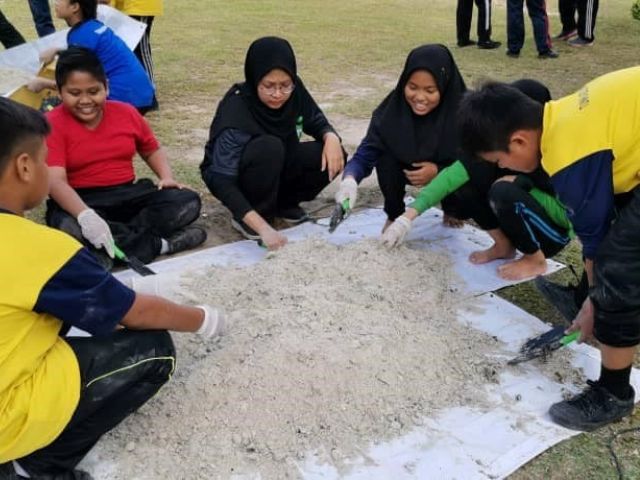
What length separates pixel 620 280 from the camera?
1.92 metres

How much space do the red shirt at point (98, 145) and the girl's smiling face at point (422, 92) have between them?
1303mm

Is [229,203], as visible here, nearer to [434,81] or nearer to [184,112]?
[434,81]

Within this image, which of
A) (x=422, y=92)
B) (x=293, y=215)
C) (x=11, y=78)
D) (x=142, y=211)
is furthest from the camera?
(x=11, y=78)

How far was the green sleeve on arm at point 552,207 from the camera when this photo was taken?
279 centimetres

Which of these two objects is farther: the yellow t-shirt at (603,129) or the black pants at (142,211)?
the black pants at (142,211)

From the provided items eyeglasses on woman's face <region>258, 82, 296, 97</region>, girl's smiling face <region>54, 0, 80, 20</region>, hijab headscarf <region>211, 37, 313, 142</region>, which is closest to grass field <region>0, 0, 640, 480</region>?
hijab headscarf <region>211, 37, 313, 142</region>

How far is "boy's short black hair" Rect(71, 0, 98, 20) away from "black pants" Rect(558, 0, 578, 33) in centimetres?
663

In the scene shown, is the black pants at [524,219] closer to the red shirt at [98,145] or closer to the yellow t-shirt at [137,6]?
the red shirt at [98,145]

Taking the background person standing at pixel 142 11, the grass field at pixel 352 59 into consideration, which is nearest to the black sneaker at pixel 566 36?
the grass field at pixel 352 59

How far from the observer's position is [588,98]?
6.31ft

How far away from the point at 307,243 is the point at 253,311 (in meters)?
0.67

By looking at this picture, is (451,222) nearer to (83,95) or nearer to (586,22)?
(83,95)

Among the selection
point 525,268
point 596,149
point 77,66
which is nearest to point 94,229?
point 77,66

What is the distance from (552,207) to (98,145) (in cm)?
205
